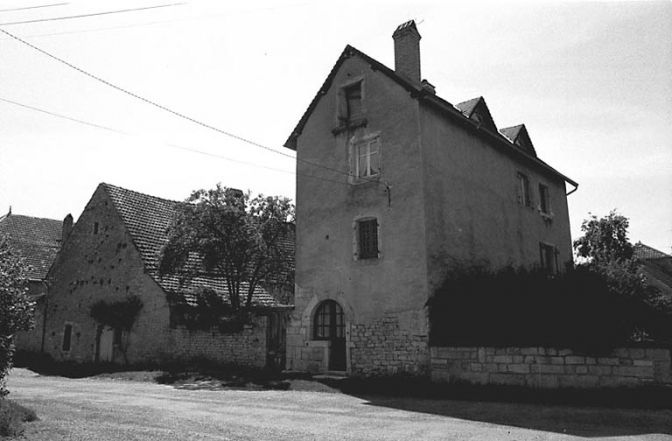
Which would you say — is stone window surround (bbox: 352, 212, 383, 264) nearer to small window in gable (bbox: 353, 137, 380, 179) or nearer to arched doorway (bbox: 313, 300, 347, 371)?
small window in gable (bbox: 353, 137, 380, 179)

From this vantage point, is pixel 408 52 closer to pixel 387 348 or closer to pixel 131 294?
pixel 387 348

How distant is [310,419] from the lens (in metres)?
9.27

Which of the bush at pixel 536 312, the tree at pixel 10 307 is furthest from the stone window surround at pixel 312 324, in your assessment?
the tree at pixel 10 307

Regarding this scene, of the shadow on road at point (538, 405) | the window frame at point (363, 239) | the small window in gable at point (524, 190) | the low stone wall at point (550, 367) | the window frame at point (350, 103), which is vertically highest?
the window frame at point (350, 103)

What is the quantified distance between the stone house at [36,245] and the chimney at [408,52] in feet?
68.9

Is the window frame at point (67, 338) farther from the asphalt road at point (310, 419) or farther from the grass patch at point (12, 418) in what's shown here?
the grass patch at point (12, 418)

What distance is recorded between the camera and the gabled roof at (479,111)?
19.3 m

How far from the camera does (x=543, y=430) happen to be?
26.8ft

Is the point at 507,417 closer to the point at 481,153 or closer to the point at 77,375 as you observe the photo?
the point at 481,153

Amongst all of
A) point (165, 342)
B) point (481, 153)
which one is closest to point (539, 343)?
point (481, 153)

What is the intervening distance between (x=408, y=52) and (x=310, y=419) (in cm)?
1303

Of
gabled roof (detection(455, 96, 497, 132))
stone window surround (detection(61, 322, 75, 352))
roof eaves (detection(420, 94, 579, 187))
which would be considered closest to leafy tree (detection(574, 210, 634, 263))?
roof eaves (detection(420, 94, 579, 187))

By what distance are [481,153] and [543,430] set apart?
476 inches

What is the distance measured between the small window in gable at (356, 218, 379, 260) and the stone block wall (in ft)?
6.89
